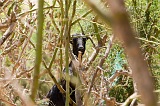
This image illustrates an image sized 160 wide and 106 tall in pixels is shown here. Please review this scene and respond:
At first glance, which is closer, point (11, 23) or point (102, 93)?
point (102, 93)

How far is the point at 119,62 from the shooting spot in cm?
203

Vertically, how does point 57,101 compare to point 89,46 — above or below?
below

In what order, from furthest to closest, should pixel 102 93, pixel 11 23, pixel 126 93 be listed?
1. pixel 126 93
2. pixel 11 23
3. pixel 102 93

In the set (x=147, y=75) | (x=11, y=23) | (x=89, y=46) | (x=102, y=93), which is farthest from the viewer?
(x=89, y=46)

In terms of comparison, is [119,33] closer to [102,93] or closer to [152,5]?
[102,93]

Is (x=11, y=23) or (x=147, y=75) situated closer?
(x=147, y=75)

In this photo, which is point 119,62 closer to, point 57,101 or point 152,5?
point 152,5

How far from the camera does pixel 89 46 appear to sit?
2.63 metres

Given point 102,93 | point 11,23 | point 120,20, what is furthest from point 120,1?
point 11,23

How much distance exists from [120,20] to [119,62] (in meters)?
1.90

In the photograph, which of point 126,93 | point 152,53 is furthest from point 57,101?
point 152,53

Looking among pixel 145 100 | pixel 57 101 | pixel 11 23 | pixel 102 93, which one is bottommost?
pixel 57 101

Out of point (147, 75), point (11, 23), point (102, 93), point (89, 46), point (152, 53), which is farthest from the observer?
point (89, 46)

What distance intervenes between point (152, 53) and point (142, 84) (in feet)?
6.02
